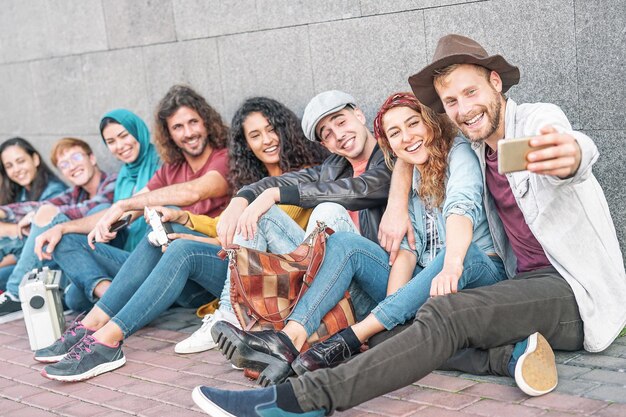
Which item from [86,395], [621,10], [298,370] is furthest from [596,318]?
[86,395]

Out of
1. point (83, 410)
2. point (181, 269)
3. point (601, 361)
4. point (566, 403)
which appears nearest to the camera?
point (566, 403)

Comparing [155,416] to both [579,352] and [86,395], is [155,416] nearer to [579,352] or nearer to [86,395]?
[86,395]

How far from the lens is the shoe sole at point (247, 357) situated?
161 inches

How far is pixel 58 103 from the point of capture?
8578 mm

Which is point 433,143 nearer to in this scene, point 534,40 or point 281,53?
point 534,40

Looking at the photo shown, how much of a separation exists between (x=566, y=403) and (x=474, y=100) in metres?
1.29

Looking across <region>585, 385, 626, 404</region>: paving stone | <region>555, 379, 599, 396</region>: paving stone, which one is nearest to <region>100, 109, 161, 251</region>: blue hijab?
<region>555, 379, 599, 396</region>: paving stone

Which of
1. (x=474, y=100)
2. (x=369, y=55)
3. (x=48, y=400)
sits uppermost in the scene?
(x=369, y=55)

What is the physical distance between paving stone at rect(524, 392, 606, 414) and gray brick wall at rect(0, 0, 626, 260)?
4.69ft

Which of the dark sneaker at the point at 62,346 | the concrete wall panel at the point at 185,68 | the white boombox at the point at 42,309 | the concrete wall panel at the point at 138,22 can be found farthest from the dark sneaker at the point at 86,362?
the concrete wall panel at the point at 138,22

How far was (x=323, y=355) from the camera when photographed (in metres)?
4.07

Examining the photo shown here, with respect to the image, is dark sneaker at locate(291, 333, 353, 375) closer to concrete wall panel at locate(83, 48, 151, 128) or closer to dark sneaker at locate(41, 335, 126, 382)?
dark sneaker at locate(41, 335, 126, 382)

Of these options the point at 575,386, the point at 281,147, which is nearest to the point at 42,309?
the point at 281,147

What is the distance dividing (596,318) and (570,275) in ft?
0.69
